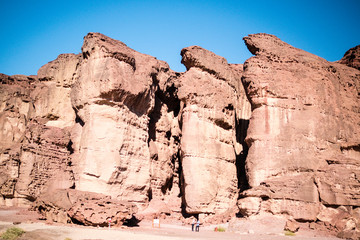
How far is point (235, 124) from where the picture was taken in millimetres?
29250

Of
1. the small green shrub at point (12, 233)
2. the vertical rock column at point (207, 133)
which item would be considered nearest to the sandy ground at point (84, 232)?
the small green shrub at point (12, 233)

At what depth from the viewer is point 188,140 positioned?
2489 centimetres

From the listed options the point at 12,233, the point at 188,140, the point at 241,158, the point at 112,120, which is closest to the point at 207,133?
the point at 188,140

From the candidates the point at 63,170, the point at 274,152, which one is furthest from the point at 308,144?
the point at 63,170

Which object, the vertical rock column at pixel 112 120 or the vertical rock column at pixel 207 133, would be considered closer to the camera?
the vertical rock column at pixel 112 120

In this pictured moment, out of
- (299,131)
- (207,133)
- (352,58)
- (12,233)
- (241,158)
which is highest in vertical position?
(352,58)

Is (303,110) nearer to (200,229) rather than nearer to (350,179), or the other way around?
(350,179)

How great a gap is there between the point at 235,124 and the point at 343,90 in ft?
24.3

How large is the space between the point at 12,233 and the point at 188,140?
12.7 m

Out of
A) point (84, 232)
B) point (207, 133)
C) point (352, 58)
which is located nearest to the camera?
point (84, 232)

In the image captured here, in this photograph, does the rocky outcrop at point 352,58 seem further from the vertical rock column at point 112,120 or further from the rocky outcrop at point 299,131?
the vertical rock column at point 112,120

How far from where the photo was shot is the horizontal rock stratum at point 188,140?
20.4 meters

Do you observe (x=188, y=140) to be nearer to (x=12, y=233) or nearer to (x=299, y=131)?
(x=299, y=131)

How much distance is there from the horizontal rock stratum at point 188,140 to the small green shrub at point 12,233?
369cm
